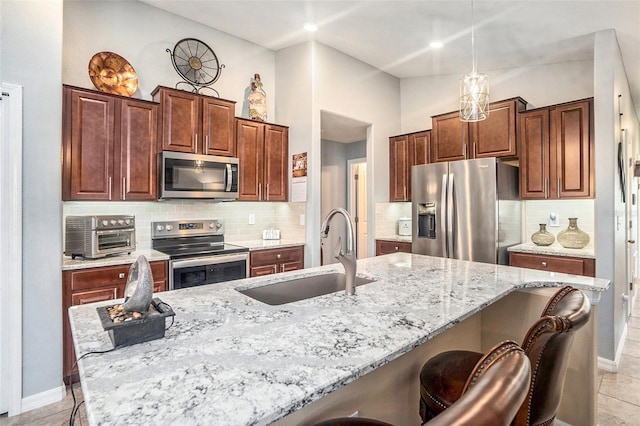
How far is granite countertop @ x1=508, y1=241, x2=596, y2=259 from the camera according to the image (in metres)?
3.01

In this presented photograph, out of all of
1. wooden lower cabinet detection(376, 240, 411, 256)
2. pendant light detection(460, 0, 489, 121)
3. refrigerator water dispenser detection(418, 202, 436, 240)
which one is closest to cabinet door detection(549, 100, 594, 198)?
refrigerator water dispenser detection(418, 202, 436, 240)

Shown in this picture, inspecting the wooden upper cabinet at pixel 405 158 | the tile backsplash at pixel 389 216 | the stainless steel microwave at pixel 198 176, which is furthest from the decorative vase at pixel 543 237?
the stainless steel microwave at pixel 198 176

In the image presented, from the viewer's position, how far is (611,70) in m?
2.89

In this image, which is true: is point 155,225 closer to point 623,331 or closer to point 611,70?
point 611,70

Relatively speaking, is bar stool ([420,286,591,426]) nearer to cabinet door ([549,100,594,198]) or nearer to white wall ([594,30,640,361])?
white wall ([594,30,640,361])

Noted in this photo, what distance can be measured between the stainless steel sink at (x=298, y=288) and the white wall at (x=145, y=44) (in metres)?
2.62

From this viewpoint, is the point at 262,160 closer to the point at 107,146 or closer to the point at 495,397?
the point at 107,146

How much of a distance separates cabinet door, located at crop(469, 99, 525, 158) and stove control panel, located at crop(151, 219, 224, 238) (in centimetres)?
301

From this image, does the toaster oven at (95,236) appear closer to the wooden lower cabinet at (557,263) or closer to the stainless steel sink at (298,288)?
the stainless steel sink at (298,288)

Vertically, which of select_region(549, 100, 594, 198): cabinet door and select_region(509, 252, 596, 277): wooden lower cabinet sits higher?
select_region(549, 100, 594, 198): cabinet door

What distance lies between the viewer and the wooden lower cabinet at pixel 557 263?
9.73 ft

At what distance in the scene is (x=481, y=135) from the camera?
12.6 ft

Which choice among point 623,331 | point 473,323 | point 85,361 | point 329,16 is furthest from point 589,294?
point 329,16

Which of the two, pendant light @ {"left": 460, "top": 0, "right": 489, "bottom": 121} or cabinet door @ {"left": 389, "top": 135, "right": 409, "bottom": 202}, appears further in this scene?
cabinet door @ {"left": 389, "top": 135, "right": 409, "bottom": 202}
